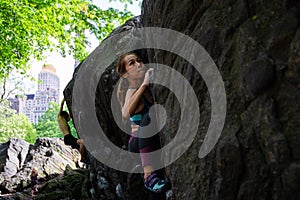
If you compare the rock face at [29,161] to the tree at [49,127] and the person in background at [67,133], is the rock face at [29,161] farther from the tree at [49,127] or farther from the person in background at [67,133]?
the tree at [49,127]

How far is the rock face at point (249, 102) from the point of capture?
2.51 metres

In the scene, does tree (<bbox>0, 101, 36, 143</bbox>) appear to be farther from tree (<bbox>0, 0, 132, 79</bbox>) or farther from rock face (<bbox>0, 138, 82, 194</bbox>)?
tree (<bbox>0, 0, 132, 79</bbox>)

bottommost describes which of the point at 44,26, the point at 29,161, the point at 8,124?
the point at 29,161

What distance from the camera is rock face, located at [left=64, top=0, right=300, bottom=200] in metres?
2.51

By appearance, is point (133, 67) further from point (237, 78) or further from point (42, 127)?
point (42, 127)

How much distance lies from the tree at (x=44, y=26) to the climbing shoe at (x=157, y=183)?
10515 mm

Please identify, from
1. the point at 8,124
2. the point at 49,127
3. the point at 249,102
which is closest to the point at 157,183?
the point at 249,102

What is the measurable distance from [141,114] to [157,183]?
88 centimetres

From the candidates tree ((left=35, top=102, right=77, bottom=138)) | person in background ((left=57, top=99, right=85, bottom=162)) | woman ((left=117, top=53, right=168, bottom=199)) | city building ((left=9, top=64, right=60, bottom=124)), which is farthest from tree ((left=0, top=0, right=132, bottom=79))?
city building ((left=9, top=64, right=60, bottom=124))

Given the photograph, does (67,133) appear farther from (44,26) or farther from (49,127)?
(49,127)

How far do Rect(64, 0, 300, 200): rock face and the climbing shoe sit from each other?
0.36 m

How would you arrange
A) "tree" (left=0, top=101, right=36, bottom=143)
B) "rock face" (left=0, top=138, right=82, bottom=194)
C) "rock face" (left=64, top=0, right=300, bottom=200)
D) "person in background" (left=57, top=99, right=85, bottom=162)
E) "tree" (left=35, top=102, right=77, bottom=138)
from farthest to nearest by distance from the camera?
"tree" (left=35, top=102, right=77, bottom=138) < "tree" (left=0, top=101, right=36, bottom=143) < "rock face" (left=0, top=138, right=82, bottom=194) < "person in background" (left=57, top=99, right=85, bottom=162) < "rock face" (left=64, top=0, right=300, bottom=200)

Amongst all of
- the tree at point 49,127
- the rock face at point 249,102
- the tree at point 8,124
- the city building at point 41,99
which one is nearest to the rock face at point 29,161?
the rock face at point 249,102

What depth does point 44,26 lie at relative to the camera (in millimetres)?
13852
